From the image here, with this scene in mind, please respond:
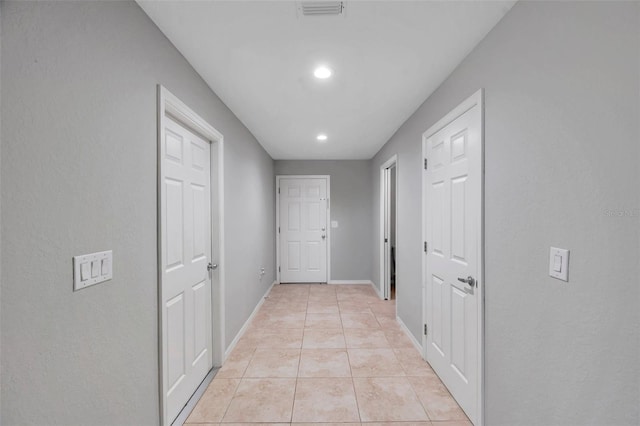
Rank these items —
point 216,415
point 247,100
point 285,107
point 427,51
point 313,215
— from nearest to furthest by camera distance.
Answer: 1. point 427,51
2. point 216,415
3. point 247,100
4. point 285,107
5. point 313,215

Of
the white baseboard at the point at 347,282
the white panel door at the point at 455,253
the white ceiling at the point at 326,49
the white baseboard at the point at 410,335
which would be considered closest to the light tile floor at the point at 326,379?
the white baseboard at the point at 410,335

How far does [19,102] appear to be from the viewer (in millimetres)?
803

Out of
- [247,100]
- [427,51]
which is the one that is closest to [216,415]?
[247,100]

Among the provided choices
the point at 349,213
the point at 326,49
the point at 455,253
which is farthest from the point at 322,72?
the point at 349,213

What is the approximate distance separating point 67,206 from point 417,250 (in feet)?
8.43

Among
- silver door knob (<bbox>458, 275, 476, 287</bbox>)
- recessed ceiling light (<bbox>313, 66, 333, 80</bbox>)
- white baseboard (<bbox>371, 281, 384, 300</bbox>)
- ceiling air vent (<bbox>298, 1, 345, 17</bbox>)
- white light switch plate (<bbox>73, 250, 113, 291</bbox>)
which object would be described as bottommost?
white baseboard (<bbox>371, 281, 384, 300</bbox>)

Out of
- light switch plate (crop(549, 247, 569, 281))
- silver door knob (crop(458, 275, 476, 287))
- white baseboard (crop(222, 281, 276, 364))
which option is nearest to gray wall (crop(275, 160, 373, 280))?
white baseboard (crop(222, 281, 276, 364))

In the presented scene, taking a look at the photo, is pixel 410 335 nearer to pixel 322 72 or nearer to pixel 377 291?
pixel 377 291

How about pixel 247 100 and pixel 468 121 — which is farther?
pixel 247 100

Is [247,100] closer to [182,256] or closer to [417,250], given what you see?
[182,256]

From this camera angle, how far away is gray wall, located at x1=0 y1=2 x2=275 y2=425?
80 cm

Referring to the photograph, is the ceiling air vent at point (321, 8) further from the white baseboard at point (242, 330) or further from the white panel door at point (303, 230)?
the white panel door at point (303, 230)

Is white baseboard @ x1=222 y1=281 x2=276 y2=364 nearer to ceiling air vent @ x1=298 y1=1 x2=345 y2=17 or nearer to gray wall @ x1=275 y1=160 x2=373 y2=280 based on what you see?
gray wall @ x1=275 y1=160 x2=373 y2=280

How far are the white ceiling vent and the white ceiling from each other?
0.04 m
